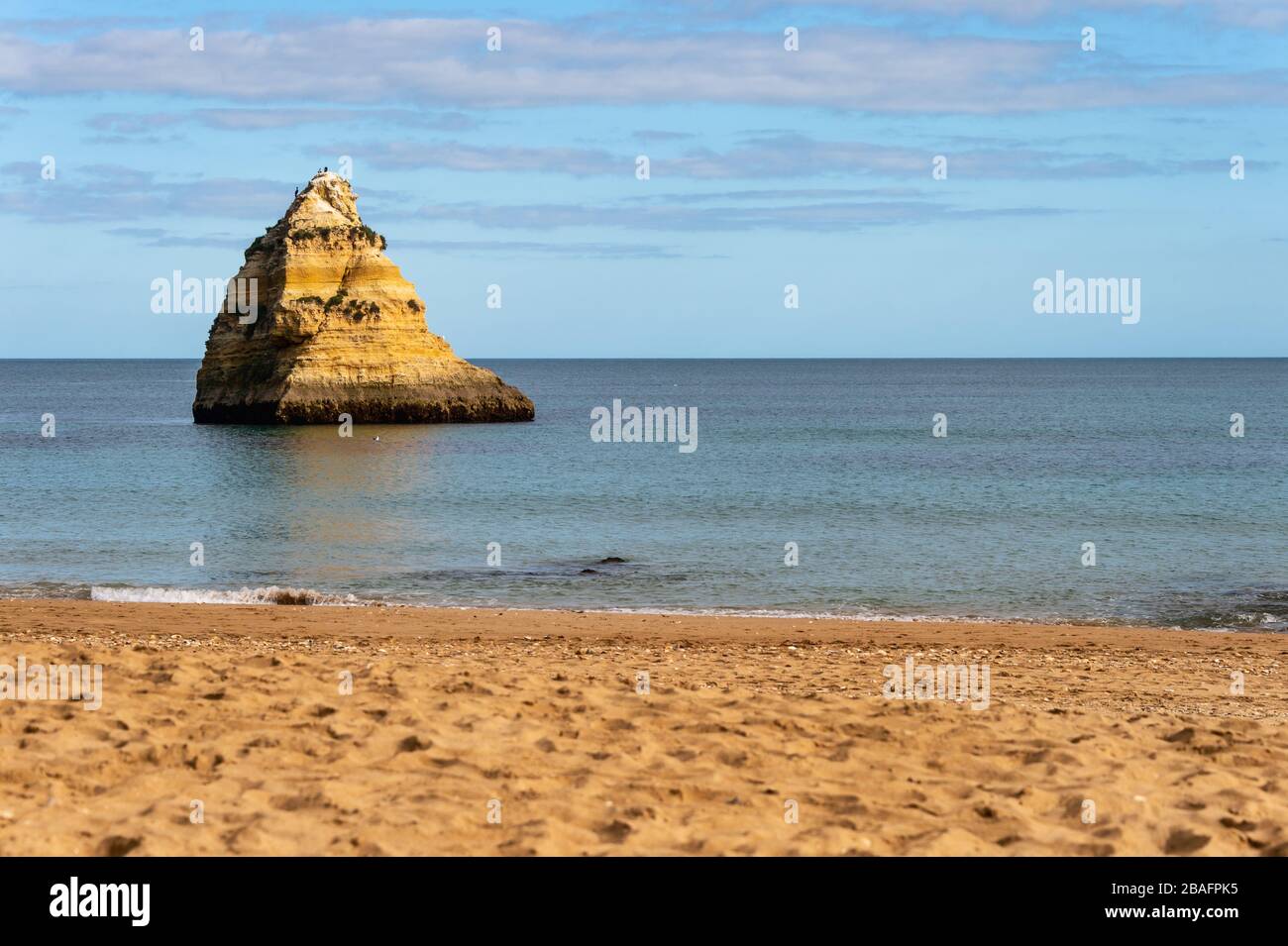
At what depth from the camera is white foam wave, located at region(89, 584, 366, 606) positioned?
2162 centimetres

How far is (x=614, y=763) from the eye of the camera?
28.1 ft

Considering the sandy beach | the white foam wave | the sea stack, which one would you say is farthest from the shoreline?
the sea stack

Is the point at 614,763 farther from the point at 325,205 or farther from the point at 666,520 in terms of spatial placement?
the point at 325,205

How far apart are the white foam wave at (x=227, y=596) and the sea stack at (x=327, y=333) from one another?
42258 mm

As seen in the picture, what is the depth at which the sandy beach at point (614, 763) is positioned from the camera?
285 inches

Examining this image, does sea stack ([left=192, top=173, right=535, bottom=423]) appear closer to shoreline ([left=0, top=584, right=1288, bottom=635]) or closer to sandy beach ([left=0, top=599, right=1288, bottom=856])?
shoreline ([left=0, top=584, right=1288, bottom=635])

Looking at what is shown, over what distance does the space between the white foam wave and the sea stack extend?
4226 centimetres

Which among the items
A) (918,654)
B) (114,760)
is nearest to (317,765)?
(114,760)

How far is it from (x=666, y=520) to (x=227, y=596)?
Answer: 1339 cm
